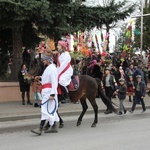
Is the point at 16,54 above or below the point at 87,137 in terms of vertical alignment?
above

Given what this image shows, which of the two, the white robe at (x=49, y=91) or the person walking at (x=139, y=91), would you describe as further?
the person walking at (x=139, y=91)

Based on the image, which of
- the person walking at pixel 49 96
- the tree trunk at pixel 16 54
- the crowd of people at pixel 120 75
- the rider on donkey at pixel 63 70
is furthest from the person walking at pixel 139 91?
the tree trunk at pixel 16 54

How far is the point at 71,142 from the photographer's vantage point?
7809mm

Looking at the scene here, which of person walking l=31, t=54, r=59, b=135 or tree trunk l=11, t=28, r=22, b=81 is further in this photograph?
tree trunk l=11, t=28, r=22, b=81

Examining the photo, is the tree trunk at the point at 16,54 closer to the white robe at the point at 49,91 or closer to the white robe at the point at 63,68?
the white robe at the point at 63,68

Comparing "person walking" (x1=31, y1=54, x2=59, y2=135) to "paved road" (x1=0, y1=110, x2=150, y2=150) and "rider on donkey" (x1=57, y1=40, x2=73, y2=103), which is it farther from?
"rider on donkey" (x1=57, y1=40, x2=73, y2=103)

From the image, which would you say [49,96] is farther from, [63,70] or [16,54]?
[16,54]

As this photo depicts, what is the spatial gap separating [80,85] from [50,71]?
1.60 m

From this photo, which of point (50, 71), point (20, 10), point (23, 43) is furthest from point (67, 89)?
point (23, 43)

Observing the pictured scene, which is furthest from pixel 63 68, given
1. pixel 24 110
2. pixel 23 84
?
pixel 23 84

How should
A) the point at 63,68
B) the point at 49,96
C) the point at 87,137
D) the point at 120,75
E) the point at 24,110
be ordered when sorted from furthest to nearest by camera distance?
1. the point at 120,75
2. the point at 24,110
3. the point at 63,68
4. the point at 49,96
5. the point at 87,137

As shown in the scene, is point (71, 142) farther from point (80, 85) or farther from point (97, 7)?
point (97, 7)

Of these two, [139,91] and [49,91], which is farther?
[139,91]

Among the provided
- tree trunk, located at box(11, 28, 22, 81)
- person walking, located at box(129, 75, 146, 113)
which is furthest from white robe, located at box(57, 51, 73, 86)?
tree trunk, located at box(11, 28, 22, 81)
